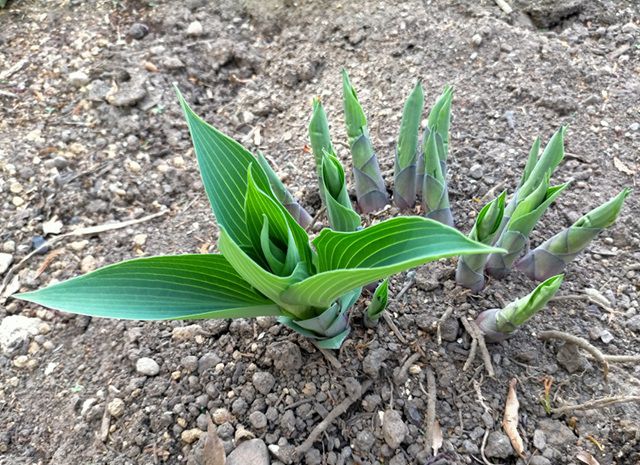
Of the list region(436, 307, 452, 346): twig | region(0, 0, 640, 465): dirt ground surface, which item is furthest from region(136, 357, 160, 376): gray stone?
region(436, 307, 452, 346): twig

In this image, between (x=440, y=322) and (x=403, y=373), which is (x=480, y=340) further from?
(x=403, y=373)

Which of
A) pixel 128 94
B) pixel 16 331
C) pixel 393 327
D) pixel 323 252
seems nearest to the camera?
pixel 323 252

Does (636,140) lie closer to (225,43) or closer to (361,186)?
(361,186)

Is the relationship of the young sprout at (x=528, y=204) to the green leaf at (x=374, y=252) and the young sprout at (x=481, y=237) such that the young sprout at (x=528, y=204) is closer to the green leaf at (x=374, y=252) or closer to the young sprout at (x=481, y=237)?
the young sprout at (x=481, y=237)

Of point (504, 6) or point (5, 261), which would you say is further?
point (504, 6)

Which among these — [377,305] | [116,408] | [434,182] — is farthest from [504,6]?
[116,408]

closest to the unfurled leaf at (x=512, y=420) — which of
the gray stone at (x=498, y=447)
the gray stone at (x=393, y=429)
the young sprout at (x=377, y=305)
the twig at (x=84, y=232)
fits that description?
the gray stone at (x=498, y=447)

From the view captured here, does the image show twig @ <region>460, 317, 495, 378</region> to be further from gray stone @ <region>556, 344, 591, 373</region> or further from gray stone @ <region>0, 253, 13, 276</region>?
gray stone @ <region>0, 253, 13, 276</region>

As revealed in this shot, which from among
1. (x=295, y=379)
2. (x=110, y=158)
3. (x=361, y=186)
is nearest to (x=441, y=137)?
(x=361, y=186)
